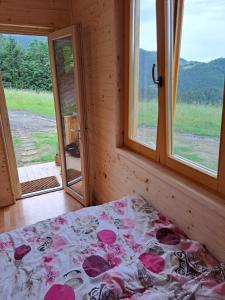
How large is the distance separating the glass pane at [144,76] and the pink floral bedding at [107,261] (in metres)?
0.73

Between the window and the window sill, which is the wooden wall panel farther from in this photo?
the window

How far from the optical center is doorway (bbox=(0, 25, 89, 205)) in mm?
2723

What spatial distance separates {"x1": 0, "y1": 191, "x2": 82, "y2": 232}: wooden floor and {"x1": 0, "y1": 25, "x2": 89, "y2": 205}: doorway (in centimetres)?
13

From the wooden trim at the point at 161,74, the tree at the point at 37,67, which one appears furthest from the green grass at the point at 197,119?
the tree at the point at 37,67

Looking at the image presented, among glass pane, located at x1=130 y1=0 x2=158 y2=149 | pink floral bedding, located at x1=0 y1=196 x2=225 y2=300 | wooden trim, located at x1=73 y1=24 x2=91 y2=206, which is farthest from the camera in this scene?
wooden trim, located at x1=73 y1=24 x2=91 y2=206

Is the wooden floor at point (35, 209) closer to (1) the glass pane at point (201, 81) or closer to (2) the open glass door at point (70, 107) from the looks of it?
(2) the open glass door at point (70, 107)

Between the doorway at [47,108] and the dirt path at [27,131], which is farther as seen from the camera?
the dirt path at [27,131]

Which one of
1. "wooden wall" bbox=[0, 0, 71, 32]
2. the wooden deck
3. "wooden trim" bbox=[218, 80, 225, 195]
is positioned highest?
"wooden wall" bbox=[0, 0, 71, 32]

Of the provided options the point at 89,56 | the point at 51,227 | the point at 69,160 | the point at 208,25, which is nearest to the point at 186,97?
the point at 208,25

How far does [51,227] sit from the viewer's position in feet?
5.24

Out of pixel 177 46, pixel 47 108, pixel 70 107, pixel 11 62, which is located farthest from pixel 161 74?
pixel 47 108

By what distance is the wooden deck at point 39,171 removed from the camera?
12.4 feet

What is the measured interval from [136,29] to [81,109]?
40.6 inches

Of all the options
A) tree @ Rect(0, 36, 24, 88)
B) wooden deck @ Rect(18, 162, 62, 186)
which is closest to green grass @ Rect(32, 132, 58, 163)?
wooden deck @ Rect(18, 162, 62, 186)
